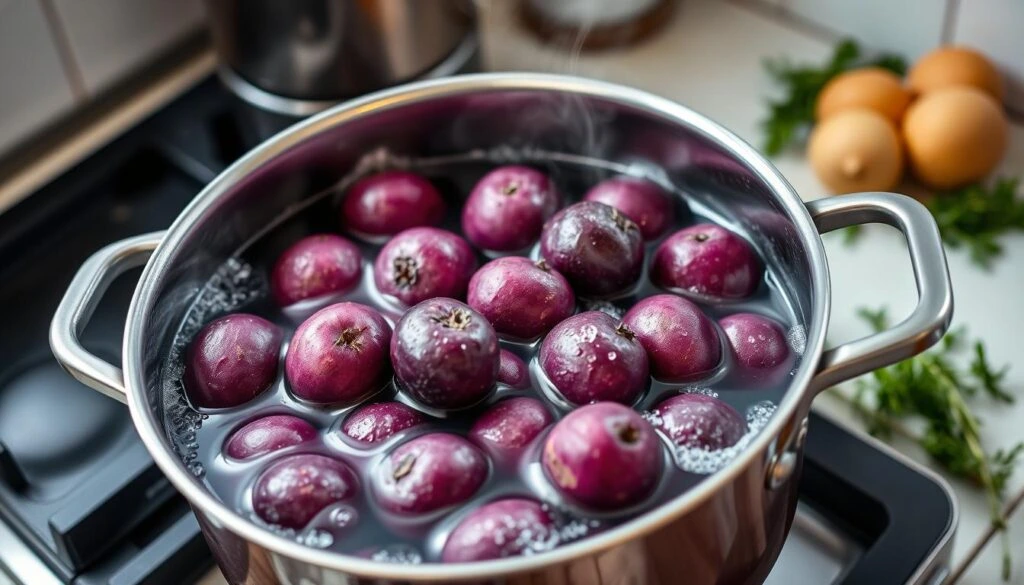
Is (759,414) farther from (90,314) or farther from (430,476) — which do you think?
(90,314)

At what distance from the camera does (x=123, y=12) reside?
1.19 meters

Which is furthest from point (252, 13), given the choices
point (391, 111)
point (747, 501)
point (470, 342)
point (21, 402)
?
point (747, 501)

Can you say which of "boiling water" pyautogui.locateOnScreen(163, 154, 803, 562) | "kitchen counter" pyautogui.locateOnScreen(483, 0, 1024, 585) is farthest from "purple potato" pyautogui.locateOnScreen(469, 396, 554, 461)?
"kitchen counter" pyautogui.locateOnScreen(483, 0, 1024, 585)

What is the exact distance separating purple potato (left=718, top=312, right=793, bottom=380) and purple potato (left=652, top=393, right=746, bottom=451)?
0.16ft

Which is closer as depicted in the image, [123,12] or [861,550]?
[861,550]

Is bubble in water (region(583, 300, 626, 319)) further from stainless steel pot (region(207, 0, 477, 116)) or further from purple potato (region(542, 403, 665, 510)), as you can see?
stainless steel pot (region(207, 0, 477, 116))

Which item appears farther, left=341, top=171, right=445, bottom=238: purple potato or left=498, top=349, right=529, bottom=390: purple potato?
left=341, top=171, right=445, bottom=238: purple potato

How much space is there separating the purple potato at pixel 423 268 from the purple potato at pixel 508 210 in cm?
4

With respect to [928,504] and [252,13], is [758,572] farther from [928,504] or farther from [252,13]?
[252,13]

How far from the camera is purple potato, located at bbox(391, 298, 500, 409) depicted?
25.4 inches

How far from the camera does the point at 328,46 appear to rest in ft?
3.33

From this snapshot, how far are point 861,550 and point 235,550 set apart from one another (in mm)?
484

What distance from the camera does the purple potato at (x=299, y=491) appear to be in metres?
0.63

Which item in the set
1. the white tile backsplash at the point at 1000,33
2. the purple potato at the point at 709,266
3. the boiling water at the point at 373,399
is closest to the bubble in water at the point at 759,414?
the boiling water at the point at 373,399
